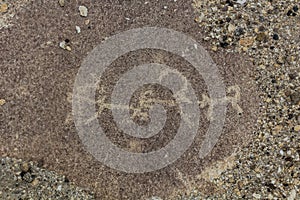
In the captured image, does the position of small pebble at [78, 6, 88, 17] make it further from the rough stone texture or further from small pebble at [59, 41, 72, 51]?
small pebble at [59, 41, 72, 51]

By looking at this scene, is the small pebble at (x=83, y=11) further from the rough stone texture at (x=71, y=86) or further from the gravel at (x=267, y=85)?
the gravel at (x=267, y=85)

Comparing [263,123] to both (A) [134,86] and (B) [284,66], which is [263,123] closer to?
(B) [284,66]

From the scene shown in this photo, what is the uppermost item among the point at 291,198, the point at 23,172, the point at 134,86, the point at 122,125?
the point at 134,86

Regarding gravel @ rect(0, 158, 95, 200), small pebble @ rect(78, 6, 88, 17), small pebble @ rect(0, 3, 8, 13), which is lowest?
gravel @ rect(0, 158, 95, 200)

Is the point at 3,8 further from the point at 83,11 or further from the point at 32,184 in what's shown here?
the point at 32,184

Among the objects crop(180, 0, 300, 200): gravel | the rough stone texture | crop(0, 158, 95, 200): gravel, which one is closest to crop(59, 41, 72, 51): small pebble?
the rough stone texture

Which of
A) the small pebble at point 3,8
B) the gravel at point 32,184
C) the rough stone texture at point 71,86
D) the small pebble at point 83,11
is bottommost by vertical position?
the gravel at point 32,184

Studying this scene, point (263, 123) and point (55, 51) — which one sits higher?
point (55, 51)

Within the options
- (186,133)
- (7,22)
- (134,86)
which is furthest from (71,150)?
(7,22)

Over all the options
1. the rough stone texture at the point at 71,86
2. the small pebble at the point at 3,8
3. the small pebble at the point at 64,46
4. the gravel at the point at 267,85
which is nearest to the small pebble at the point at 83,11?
the rough stone texture at the point at 71,86

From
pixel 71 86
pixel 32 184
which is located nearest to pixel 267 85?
pixel 71 86
